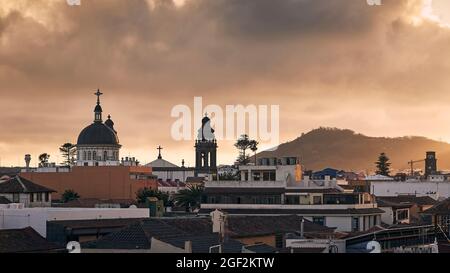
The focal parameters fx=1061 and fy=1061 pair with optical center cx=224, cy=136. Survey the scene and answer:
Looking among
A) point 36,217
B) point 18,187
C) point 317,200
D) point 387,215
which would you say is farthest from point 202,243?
point 387,215

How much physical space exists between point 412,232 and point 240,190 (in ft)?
156

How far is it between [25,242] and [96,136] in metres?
98.4

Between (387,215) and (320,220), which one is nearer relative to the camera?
(320,220)

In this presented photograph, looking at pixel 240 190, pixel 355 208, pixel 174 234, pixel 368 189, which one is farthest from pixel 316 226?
pixel 368 189

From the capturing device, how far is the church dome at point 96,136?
16075 centimetres

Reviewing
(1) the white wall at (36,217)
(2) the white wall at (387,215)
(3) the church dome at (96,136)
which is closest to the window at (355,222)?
(2) the white wall at (387,215)

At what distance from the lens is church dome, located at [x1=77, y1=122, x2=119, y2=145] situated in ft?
527

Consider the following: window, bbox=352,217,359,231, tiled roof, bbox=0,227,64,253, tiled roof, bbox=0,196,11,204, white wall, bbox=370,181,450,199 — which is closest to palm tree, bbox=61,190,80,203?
tiled roof, bbox=0,196,11,204

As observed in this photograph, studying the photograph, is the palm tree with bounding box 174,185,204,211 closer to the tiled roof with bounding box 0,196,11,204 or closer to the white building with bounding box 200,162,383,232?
the white building with bounding box 200,162,383,232

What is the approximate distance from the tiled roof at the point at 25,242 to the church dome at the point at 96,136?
9440cm

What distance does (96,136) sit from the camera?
161 metres

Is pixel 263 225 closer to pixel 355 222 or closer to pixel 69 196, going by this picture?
pixel 355 222
